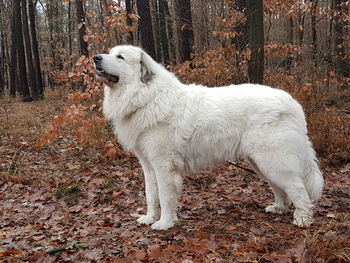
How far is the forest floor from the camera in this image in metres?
3.16

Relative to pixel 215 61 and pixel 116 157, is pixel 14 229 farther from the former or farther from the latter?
pixel 215 61

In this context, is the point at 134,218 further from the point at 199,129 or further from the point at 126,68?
the point at 126,68

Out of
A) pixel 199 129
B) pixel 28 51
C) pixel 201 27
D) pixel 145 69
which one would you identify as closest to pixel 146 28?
pixel 201 27

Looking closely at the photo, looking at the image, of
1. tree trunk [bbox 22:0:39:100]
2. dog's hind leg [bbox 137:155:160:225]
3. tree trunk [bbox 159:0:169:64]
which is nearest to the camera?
dog's hind leg [bbox 137:155:160:225]

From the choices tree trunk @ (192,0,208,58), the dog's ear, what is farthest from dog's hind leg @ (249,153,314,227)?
tree trunk @ (192,0,208,58)

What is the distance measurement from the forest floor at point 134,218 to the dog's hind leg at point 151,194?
5.8 inches

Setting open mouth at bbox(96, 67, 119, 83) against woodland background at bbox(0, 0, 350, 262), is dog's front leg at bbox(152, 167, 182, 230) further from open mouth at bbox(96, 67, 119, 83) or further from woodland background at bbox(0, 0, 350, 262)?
open mouth at bbox(96, 67, 119, 83)

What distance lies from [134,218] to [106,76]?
173 cm

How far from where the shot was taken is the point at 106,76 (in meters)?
4.09

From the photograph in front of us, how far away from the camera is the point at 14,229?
13.7 feet

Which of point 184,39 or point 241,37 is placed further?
point 184,39

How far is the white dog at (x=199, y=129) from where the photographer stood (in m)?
3.88

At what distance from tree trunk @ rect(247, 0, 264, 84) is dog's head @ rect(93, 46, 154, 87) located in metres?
3.43

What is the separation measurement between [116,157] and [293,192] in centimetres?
394
